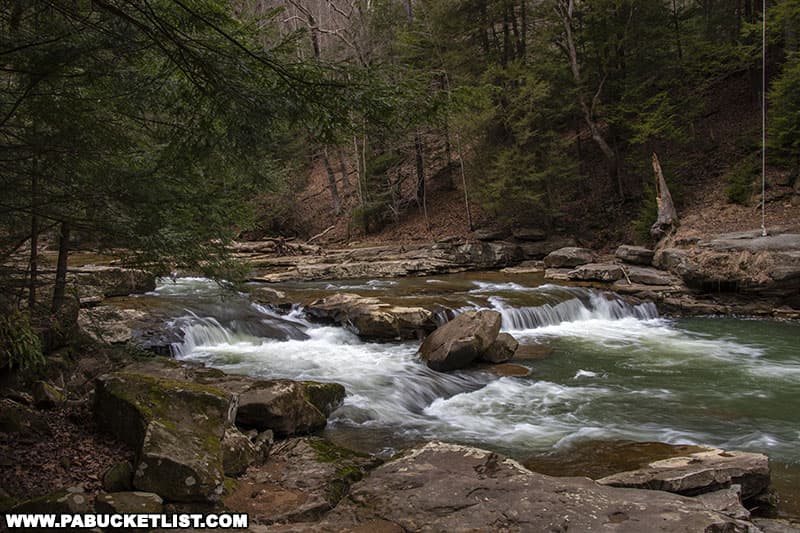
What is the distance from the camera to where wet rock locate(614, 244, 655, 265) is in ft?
56.5

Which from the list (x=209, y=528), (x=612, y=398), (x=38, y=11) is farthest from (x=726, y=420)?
(x=38, y=11)

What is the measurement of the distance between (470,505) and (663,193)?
58.2 ft

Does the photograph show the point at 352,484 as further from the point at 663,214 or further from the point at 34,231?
the point at 663,214

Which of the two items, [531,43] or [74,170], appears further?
[531,43]

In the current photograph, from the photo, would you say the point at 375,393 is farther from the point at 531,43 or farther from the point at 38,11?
the point at 531,43

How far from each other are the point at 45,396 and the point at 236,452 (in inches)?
90.9

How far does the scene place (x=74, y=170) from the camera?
484 centimetres

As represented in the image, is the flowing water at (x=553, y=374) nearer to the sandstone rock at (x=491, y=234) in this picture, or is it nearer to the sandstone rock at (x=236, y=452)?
the sandstone rock at (x=236, y=452)

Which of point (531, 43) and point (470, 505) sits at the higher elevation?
point (531, 43)

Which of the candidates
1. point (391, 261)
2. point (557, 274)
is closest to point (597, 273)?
point (557, 274)

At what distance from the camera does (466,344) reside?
9.77 meters

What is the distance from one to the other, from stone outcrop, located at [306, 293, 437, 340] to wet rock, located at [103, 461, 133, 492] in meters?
7.81

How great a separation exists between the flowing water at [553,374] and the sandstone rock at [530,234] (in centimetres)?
697

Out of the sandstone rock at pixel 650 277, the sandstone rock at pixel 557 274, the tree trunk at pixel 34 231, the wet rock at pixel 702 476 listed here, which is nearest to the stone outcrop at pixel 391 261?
Result: the sandstone rock at pixel 557 274
